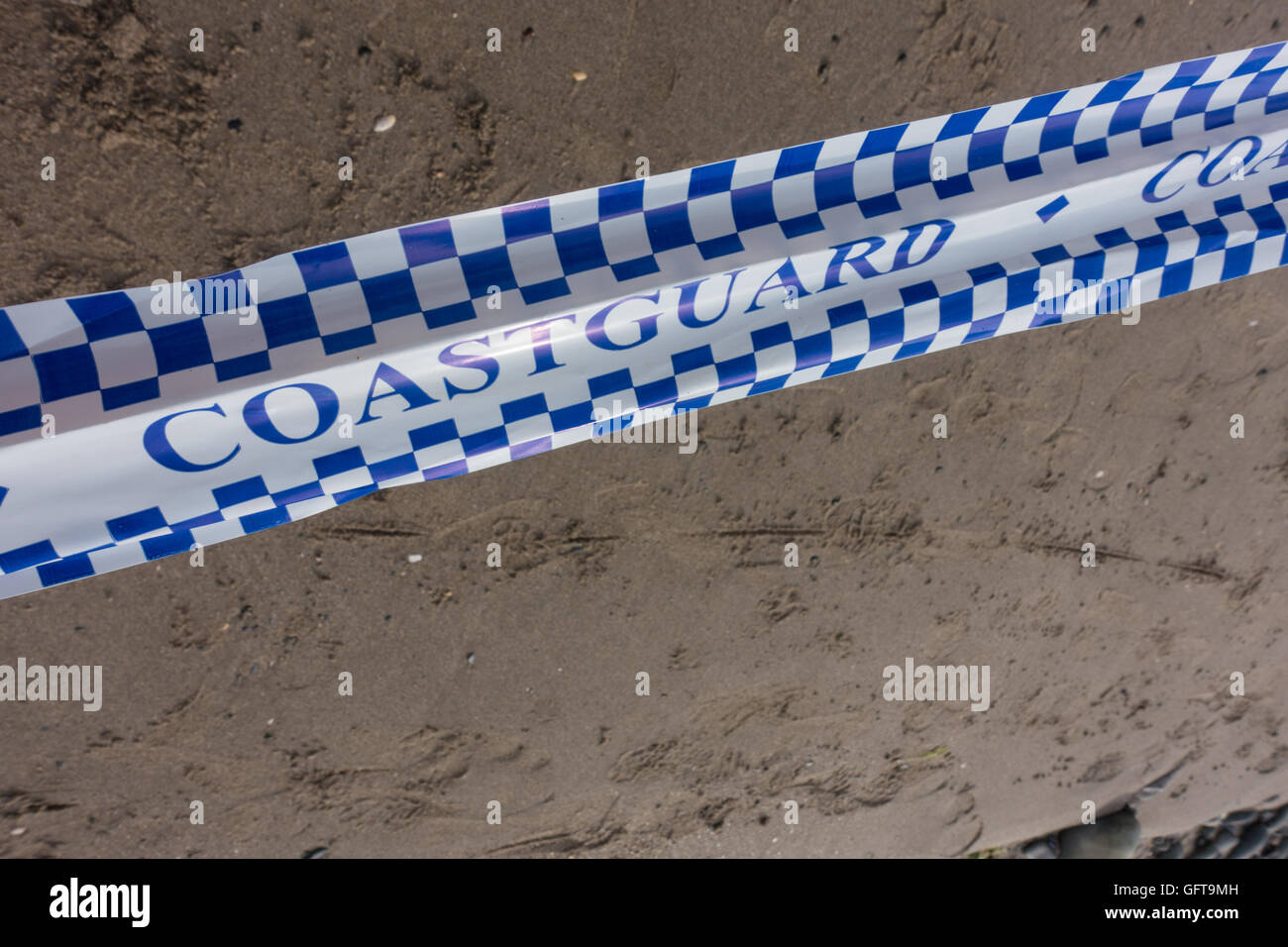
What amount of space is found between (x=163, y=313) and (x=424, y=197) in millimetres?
866

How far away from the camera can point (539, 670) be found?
2.32 m

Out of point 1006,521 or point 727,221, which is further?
point 1006,521

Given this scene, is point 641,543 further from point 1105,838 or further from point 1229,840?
point 1229,840

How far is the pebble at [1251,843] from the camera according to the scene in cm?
282

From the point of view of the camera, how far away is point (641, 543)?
229 centimetres

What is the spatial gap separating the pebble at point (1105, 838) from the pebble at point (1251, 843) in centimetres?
58

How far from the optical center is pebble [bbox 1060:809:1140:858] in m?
2.66

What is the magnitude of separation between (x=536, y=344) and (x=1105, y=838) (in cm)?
313

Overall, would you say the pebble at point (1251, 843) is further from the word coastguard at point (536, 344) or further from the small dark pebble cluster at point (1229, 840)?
the word coastguard at point (536, 344)

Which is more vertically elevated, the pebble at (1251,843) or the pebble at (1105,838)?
the pebble at (1105,838)

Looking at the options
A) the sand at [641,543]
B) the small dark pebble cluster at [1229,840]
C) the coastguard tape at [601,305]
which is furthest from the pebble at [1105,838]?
the coastguard tape at [601,305]

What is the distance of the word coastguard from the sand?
371 mm
